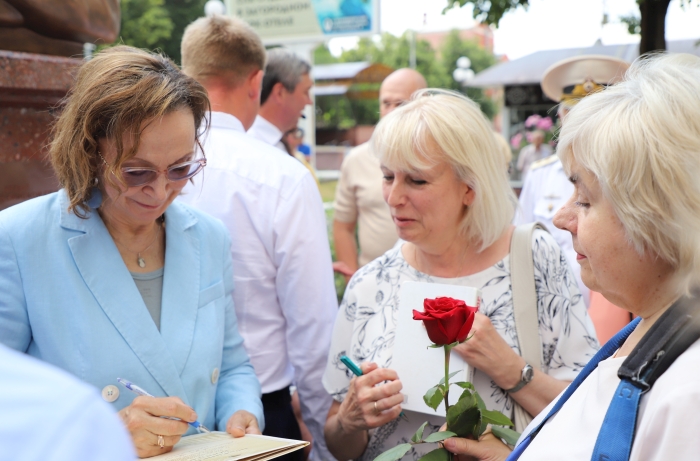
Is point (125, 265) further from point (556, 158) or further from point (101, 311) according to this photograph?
point (556, 158)

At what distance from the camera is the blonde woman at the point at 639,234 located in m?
1.25

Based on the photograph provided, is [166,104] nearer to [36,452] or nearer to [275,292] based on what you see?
[275,292]

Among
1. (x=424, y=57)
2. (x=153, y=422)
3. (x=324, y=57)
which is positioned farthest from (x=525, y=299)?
(x=324, y=57)

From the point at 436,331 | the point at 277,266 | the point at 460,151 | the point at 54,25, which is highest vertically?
the point at 54,25

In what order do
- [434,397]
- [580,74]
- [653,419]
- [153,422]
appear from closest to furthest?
[653,419] < [153,422] < [434,397] < [580,74]

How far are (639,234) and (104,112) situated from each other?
57.3 inches

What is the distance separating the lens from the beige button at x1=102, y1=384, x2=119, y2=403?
1853mm

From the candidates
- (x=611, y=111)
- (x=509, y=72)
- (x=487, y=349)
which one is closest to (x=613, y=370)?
(x=611, y=111)

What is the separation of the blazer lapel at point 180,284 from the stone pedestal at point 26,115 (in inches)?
28.3

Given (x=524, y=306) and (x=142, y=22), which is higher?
(x=142, y=22)

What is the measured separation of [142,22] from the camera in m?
28.4

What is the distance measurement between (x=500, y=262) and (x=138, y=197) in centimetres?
128

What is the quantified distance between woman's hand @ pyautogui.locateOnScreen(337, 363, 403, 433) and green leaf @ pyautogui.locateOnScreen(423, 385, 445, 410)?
1.05 feet

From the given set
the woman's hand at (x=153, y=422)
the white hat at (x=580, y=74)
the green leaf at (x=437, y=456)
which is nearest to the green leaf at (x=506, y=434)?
the green leaf at (x=437, y=456)
